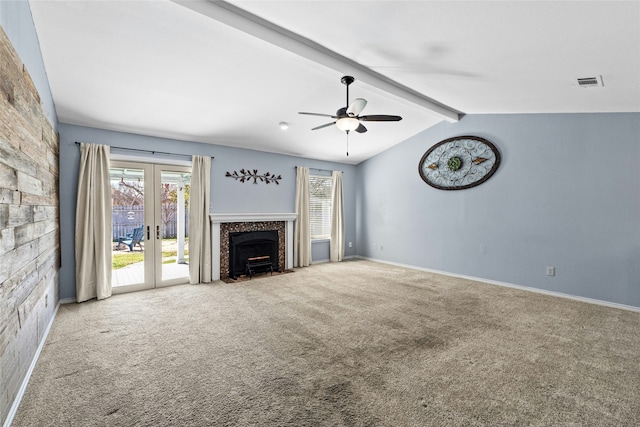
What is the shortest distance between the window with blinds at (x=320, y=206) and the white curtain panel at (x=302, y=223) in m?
0.40

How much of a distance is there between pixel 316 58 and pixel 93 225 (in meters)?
3.89

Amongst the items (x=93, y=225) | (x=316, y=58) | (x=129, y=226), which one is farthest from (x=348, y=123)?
(x=93, y=225)

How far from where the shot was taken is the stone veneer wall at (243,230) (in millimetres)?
5496

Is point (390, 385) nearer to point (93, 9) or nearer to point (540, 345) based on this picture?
point (540, 345)

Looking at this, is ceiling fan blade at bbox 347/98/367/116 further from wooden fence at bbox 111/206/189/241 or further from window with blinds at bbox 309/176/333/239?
window with blinds at bbox 309/176/333/239

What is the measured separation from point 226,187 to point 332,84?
2.93m

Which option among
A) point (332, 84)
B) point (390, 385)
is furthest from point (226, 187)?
point (390, 385)

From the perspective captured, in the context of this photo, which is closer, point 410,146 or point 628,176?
point 628,176

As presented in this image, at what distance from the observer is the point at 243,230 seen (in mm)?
5758

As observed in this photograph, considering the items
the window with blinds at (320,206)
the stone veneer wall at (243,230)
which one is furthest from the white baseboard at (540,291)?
the stone veneer wall at (243,230)

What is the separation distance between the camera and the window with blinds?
7145 mm

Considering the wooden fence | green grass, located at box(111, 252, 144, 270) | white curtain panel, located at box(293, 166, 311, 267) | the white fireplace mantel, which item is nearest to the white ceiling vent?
white curtain panel, located at box(293, 166, 311, 267)

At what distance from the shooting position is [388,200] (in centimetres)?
696

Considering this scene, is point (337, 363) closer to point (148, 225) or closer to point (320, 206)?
point (148, 225)
